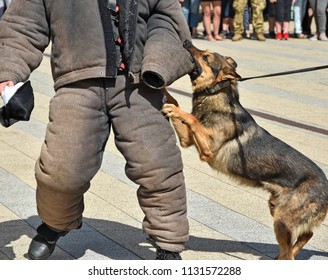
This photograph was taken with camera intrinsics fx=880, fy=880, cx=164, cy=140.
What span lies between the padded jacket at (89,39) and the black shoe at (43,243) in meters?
0.92

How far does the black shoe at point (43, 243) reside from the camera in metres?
5.19

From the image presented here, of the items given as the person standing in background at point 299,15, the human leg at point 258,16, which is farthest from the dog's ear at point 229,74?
the person standing in background at point 299,15

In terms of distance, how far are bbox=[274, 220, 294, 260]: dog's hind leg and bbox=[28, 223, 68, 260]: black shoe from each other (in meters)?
1.27

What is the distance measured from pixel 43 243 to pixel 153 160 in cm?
92

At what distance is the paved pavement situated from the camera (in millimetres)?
5637

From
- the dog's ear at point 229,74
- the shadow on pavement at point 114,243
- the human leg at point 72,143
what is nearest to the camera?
the human leg at point 72,143

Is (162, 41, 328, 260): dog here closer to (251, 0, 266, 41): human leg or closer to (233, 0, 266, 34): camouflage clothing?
(233, 0, 266, 34): camouflage clothing

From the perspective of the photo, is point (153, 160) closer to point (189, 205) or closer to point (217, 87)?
point (217, 87)

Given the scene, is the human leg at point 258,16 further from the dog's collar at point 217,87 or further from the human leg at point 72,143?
the human leg at point 72,143

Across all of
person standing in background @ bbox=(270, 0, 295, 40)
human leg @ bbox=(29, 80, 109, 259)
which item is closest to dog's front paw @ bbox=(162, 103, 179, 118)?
human leg @ bbox=(29, 80, 109, 259)

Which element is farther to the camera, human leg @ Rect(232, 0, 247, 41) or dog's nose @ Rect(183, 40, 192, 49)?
human leg @ Rect(232, 0, 247, 41)
